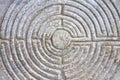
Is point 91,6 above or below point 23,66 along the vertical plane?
above

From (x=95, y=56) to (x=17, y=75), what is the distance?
44 centimetres

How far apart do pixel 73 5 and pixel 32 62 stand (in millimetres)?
384

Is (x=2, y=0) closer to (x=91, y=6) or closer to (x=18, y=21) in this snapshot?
(x=18, y=21)

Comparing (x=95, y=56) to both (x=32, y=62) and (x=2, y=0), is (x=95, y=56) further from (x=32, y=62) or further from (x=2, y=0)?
(x=2, y=0)

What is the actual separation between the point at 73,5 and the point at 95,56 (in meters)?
0.31

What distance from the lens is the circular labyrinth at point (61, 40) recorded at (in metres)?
3.52

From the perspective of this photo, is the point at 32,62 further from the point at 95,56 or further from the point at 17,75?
the point at 95,56

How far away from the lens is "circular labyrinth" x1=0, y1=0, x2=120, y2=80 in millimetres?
3520

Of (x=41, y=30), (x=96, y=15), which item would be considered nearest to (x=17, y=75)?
(x=41, y=30)

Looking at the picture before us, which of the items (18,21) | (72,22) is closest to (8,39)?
(18,21)

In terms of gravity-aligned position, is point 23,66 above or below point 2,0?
below

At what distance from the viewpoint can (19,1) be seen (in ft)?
11.5

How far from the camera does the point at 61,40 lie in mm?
3531

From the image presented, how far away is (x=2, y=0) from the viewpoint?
3.53 metres
